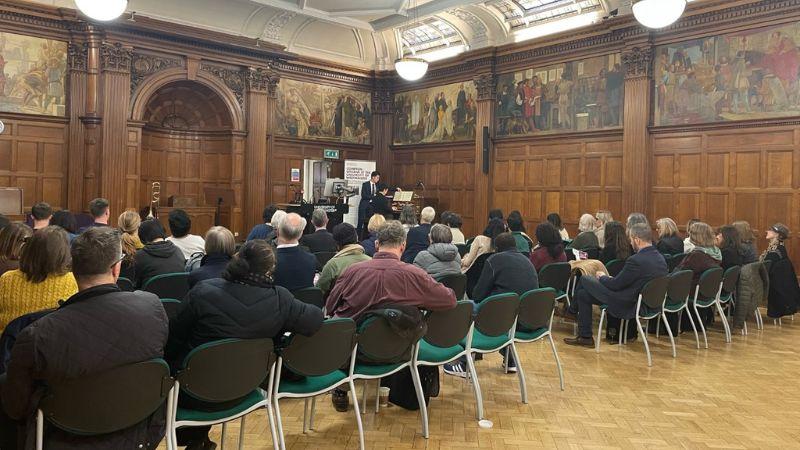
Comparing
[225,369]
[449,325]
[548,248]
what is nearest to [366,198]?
[548,248]

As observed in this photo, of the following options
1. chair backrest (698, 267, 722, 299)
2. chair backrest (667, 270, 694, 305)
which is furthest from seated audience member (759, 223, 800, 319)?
chair backrest (667, 270, 694, 305)

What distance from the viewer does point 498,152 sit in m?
14.4

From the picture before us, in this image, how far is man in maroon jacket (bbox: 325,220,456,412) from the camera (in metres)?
3.86

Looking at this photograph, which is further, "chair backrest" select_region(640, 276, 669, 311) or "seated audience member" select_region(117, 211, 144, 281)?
"chair backrest" select_region(640, 276, 669, 311)

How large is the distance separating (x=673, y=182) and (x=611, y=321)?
18.4 feet

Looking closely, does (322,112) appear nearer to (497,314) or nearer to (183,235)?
(183,235)

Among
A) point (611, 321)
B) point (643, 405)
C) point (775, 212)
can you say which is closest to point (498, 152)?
point (775, 212)

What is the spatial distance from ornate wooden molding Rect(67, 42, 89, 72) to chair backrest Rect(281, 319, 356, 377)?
11.4 m

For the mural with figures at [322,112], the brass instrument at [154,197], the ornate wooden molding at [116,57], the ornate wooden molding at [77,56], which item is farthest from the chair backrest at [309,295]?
the mural with figures at [322,112]

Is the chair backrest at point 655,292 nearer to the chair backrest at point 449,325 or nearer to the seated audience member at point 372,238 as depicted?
the chair backrest at point 449,325

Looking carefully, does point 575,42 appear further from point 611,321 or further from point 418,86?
point 611,321

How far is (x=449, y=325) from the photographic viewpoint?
409cm

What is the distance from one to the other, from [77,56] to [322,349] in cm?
1157

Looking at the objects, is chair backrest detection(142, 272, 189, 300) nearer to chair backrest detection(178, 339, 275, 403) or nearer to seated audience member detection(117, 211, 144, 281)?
seated audience member detection(117, 211, 144, 281)
